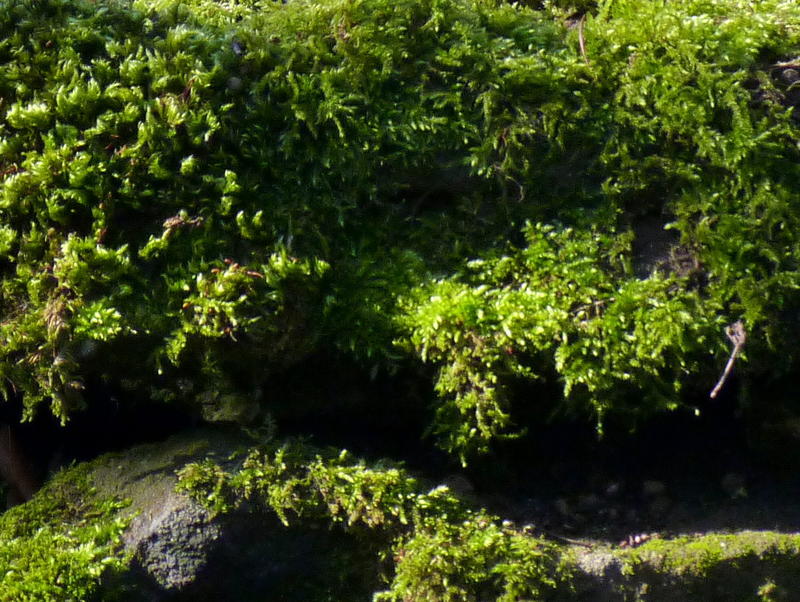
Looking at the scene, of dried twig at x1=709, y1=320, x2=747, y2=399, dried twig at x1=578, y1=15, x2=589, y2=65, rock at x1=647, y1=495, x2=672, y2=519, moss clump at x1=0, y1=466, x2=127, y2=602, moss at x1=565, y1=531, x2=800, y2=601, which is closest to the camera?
moss clump at x1=0, y1=466, x2=127, y2=602

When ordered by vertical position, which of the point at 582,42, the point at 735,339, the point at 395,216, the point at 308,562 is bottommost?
the point at 308,562

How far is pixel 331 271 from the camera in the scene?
7.57 ft

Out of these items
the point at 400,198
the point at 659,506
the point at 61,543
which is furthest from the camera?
the point at 400,198

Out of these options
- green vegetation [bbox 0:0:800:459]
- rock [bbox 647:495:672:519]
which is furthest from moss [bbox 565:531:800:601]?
green vegetation [bbox 0:0:800:459]

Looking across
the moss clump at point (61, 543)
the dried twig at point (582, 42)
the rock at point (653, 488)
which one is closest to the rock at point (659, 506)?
the rock at point (653, 488)

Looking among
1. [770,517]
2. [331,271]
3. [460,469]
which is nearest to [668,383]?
[770,517]

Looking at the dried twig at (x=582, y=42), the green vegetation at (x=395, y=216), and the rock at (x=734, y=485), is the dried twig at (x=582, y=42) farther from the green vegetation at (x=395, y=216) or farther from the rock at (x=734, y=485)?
the rock at (x=734, y=485)

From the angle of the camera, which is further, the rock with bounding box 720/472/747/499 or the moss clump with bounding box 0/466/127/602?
the rock with bounding box 720/472/747/499

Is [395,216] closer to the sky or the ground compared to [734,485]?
closer to the sky

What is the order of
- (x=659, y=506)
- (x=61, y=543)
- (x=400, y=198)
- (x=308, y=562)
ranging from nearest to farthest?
(x=61, y=543)
(x=308, y=562)
(x=659, y=506)
(x=400, y=198)

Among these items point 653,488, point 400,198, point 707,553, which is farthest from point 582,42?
point 707,553

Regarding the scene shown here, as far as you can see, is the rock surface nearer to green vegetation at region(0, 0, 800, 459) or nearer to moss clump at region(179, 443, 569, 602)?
moss clump at region(179, 443, 569, 602)

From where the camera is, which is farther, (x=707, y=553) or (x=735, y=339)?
(x=735, y=339)

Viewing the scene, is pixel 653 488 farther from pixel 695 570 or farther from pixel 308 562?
pixel 308 562
